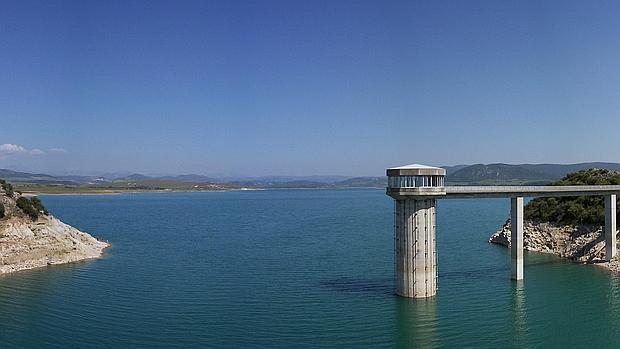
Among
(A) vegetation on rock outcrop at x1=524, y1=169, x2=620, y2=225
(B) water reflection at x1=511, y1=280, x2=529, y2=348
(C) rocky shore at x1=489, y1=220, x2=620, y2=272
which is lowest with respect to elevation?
(B) water reflection at x1=511, y1=280, x2=529, y2=348

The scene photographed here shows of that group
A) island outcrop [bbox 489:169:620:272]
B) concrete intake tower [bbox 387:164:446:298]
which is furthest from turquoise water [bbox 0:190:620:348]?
island outcrop [bbox 489:169:620:272]

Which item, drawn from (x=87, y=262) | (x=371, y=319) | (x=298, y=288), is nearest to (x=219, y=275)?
(x=298, y=288)

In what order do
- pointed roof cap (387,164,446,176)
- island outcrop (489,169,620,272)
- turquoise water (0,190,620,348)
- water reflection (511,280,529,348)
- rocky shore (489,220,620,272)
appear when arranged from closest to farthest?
water reflection (511,280,529,348)
turquoise water (0,190,620,348)
pointed roof cap (387,164,446,176)
rocky shore (489,220,620,272)
island outcrop (489,169,620,272)

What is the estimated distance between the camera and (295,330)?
3316 centimetres

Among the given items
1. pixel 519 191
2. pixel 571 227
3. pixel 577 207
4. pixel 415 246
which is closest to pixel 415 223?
pixel 415 246

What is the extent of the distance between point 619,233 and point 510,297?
22.7 m

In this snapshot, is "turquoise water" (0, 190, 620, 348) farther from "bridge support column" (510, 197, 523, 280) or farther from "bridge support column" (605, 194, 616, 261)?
"bridge support column" (605, 194, 616, 261)

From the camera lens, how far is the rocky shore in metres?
54.3

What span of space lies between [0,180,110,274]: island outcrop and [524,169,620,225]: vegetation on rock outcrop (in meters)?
54.4

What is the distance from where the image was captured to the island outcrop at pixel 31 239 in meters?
53.8

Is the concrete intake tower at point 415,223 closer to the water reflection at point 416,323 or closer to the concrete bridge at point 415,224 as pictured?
the concrete bridge at point 415,224

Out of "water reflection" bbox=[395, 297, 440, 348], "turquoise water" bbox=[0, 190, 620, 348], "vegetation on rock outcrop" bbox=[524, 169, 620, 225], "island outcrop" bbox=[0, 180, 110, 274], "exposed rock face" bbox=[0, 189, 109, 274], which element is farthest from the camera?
"vegetation on rock outcrop" bbox=[524, 169, 620, 225]

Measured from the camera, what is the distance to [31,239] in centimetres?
5672

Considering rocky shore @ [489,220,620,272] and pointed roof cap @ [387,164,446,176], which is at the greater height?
pointed roof cap @ [387,164,446,176]
